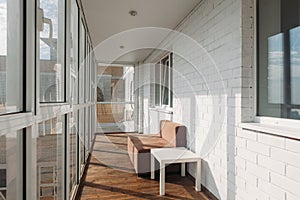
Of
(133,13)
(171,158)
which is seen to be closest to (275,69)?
(171,158)

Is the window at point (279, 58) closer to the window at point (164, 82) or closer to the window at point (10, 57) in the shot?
the window at point (10, 57)

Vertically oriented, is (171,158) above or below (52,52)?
below

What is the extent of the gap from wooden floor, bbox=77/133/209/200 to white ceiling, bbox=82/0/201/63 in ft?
8.04

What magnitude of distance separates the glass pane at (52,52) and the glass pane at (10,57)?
0.77ft

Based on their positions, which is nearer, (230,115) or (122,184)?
(230,115)

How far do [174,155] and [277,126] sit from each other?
1426 mm

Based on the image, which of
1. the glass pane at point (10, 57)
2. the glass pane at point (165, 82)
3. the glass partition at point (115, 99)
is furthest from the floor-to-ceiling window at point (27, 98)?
the glass partition at point (115, 99)

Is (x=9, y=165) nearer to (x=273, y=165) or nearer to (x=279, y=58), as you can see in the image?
(x=273, y=165)

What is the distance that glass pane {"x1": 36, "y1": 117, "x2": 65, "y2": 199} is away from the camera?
1.26m

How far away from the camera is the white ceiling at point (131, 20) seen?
294cm

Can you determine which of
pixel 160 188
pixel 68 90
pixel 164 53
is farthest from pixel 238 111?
pixel 164 53

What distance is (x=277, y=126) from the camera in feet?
5.67

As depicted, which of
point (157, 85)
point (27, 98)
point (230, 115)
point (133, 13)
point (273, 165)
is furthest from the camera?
point (157, 85)

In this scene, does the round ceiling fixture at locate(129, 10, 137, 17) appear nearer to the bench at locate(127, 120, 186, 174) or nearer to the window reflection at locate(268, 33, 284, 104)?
the bench at locate(127, 120, 186, 174)
